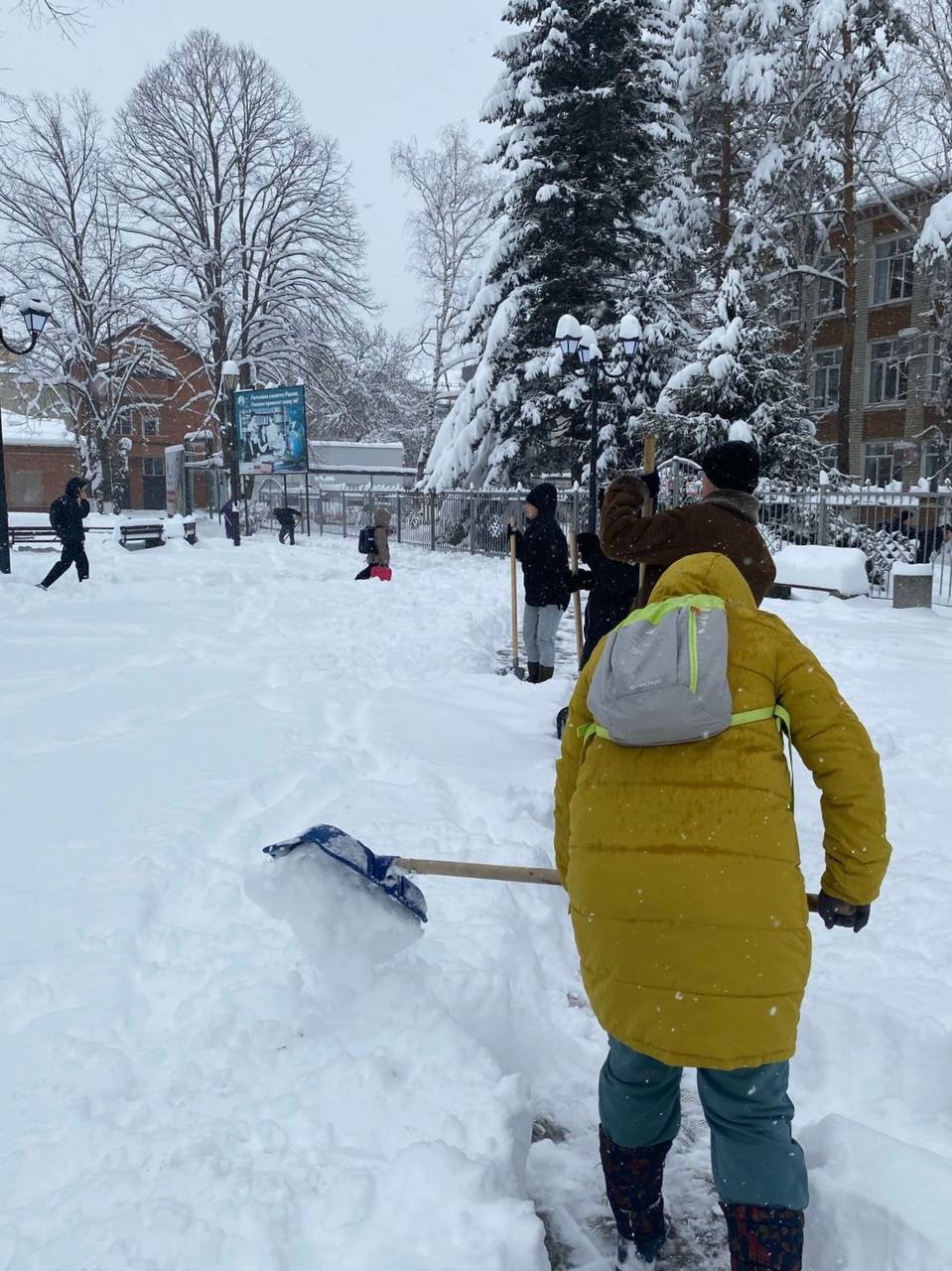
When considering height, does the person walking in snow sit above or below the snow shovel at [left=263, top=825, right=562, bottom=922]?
above

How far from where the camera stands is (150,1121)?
Result: 2.42m

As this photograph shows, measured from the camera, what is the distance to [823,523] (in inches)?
591

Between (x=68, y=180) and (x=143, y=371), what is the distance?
6.93 meters

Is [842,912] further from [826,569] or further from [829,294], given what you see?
[829,294]

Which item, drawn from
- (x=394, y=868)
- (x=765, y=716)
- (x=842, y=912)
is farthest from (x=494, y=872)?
(x=765, y=716)

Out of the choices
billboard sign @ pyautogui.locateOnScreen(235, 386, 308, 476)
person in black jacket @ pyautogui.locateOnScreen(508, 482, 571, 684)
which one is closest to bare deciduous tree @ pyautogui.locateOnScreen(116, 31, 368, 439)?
billboard sign @ pyautogui.locateOnScreen(235, 386, 308, 476)

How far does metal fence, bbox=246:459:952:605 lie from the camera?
14258mm

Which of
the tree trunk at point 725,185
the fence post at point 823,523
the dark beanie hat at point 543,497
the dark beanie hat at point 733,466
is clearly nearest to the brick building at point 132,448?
the tree trunk at point 725,185

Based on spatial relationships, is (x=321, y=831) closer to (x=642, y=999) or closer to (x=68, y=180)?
(x=642, y=999)

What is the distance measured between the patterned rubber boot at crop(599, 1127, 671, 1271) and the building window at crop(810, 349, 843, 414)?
35.1 m

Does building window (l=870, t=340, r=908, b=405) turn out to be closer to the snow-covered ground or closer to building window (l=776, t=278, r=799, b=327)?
building window (l=776, t=278, r=799, b=327)

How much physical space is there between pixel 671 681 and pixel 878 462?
35813 millimetres

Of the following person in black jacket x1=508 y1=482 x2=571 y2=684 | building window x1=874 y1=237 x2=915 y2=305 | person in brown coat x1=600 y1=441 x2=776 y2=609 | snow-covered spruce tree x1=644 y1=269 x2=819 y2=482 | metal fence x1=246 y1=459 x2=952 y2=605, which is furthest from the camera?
building window x1=874 y1=237 x2=915 y2=305

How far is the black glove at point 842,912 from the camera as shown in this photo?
6.33 ft
